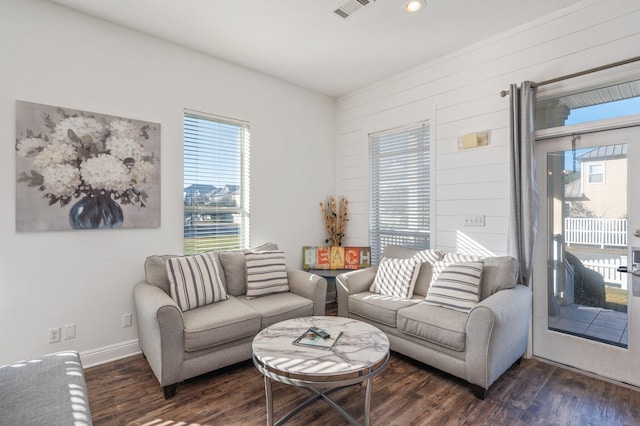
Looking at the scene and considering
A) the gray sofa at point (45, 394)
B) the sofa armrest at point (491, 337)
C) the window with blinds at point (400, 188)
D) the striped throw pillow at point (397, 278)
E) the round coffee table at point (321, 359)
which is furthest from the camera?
the window with blinds at point (400, 188)

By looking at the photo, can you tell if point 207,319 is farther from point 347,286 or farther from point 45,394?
point 347,286

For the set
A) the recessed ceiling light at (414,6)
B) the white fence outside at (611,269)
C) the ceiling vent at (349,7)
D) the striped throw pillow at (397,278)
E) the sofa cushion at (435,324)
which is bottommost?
the sofa cushion at (435,324)

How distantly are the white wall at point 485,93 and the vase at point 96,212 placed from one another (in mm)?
3061

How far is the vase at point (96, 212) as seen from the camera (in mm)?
2613

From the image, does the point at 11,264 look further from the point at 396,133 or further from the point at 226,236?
the point at 396,133

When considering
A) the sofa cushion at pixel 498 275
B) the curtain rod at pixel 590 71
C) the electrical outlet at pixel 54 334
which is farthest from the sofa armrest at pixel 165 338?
the curtain rod at pixel 590 71

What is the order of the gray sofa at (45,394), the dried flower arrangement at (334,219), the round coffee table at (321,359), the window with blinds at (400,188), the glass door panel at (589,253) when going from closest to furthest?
the gray sofa at (45,394) < the round coffee table at (321,359) < the glass door panel at (589,253) < the window with blinds at (400,188) < the dried flower arrangement at (334,219)

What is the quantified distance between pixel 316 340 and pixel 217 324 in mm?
864

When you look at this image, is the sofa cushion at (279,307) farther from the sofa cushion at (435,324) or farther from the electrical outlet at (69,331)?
the electrical outlet at (69,331)

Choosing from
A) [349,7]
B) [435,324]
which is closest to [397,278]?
[435,324]

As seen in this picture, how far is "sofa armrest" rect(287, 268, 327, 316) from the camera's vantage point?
3.05m

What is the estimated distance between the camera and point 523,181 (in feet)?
8.89

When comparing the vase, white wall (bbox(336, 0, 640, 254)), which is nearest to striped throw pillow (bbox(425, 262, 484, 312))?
white wall (bbox(336, 0, 640, 254))

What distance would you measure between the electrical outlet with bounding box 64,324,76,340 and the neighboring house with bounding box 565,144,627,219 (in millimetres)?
4257
